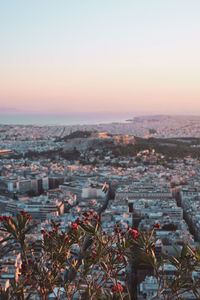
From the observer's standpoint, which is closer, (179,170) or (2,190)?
(2,190)

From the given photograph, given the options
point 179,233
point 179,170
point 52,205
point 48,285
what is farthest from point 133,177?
point 48,285

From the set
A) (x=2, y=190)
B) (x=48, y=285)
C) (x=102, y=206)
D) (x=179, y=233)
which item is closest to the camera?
(x=48, y=285)

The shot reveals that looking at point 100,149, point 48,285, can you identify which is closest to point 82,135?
point 100,149

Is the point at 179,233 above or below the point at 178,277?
below

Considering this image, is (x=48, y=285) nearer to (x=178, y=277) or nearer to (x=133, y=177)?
(x=178, y=277)

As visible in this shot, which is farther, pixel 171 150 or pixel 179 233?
pixel 171 150

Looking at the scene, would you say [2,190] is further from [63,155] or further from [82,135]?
[82,135]

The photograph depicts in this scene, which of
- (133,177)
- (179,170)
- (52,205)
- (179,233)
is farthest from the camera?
(179,170)

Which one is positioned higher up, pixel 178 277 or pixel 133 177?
pixel 178 277

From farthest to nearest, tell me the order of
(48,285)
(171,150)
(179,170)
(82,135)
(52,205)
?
(82,135) < (171,150) < (179,170) < (52,205) < (48,285)
